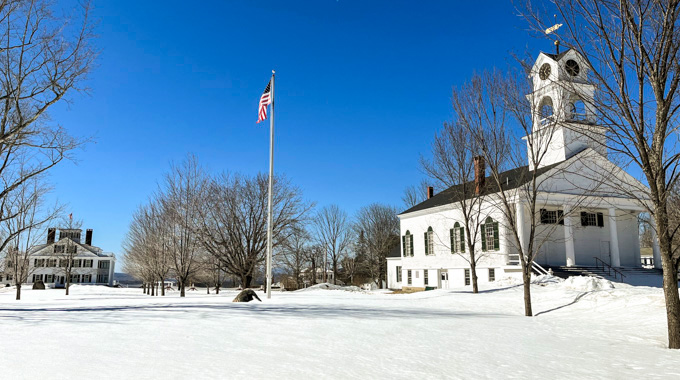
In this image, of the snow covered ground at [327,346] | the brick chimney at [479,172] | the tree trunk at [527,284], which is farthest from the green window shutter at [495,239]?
the snow covered ground at [327,346]

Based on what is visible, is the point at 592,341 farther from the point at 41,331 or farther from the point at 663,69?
the point at 41,331

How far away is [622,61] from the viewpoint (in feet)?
31.2

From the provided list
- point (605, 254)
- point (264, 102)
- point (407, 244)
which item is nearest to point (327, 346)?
point (264, 102)

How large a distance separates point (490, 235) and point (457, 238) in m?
3.30

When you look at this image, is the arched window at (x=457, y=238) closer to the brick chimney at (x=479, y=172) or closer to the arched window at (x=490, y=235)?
the arched window at (x=490, y=235)

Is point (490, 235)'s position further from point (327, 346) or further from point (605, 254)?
point (327, 346)

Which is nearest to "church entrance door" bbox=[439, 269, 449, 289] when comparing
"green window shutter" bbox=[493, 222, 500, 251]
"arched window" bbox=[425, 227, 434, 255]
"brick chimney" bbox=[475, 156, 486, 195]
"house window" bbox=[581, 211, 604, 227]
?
"arched window" bbox=[425, 227, 434, 255]

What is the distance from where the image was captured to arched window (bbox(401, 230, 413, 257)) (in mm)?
43250

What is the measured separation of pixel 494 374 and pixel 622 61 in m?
6.98

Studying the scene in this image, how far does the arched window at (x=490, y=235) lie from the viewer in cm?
3306

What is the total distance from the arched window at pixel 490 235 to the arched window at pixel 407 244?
10.1 m

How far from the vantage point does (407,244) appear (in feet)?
144

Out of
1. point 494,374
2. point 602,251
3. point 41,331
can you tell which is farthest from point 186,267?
point 602,251

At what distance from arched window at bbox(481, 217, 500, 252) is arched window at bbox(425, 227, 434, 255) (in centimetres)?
675
